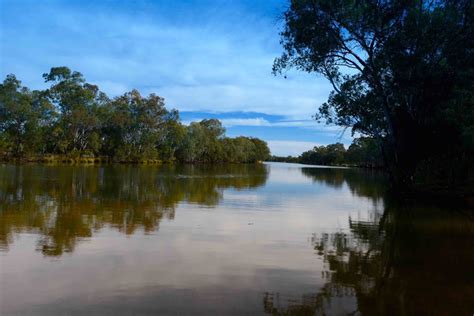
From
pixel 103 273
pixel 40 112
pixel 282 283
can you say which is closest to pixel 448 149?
pixel 282 283

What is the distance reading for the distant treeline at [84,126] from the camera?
2736 inches

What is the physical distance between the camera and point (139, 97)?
95.6 meters

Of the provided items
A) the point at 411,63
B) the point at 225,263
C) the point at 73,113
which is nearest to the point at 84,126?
the point at 73,113

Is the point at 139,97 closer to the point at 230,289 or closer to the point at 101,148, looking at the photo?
the point at 101,148

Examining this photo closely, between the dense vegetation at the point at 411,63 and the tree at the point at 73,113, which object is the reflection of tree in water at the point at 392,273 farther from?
the tree at the point at 73,113

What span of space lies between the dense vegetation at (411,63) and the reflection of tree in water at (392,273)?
380 inches

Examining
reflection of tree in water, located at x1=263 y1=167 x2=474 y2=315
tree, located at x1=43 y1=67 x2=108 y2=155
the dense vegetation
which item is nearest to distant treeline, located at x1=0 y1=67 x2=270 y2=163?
tree, located at x1=43 y1=67 x2=108 y2=155

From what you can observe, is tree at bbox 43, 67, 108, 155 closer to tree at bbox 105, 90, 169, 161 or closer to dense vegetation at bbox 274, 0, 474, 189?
tree at bbox 105, 90, 169, 161

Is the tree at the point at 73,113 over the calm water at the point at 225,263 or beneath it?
over

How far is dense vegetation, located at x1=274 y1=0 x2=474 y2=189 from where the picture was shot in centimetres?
2180

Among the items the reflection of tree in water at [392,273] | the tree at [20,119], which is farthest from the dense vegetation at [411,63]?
the tree at [20,119]

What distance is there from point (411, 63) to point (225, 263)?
2022 cm

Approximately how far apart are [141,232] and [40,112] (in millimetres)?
70901

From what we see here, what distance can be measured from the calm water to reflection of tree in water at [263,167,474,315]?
0.08ft
